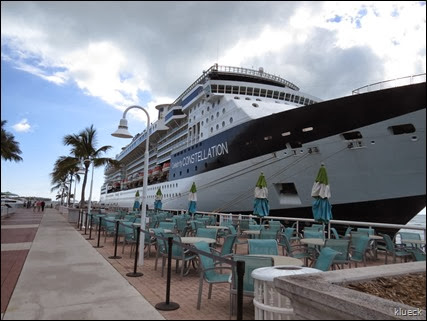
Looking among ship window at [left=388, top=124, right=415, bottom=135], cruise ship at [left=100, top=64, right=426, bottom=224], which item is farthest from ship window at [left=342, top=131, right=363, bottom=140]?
ship window at [left=388, top=124, right=415, bottom=135]

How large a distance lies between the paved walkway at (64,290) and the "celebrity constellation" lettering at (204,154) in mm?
12523

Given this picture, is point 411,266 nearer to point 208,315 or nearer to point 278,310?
point 278,310

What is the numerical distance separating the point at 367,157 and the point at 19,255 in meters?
11.7

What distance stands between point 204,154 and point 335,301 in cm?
1946

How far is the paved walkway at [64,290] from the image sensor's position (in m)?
3.86

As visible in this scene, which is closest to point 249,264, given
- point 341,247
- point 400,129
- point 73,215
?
point 341,247

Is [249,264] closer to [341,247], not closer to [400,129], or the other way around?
[341,247]

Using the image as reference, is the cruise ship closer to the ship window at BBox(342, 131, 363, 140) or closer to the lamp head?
the ship window at BBox(342, 131, 363, 140)

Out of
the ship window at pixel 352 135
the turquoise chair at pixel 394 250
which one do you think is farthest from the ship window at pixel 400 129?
the turquoise chair at pixel 394 250

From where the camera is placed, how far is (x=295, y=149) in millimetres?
14883

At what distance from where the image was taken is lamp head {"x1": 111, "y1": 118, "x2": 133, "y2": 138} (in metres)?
8.25

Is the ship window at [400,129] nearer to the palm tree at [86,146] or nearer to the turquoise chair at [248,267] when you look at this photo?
the turquoise chair at [248,267]

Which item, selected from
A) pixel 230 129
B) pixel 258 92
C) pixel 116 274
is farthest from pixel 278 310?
pixel 258 92

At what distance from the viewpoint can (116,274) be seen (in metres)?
6.24
